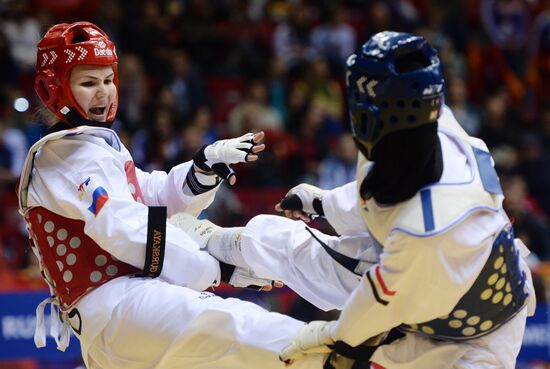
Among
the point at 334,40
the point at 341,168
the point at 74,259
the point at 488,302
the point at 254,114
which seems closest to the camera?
the point at 488,302

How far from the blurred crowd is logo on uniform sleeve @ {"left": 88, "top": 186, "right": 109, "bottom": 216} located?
4890 mm

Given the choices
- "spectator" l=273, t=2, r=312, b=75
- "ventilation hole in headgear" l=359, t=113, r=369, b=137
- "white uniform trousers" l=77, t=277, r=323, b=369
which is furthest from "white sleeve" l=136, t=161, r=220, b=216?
"spectator" l=273, t=2, r=312, b=75

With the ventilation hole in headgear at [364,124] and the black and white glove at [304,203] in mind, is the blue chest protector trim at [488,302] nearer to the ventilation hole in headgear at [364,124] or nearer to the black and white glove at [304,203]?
the ventilation hole in headgear at [364,124]

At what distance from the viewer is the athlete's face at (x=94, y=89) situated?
18.1 ft

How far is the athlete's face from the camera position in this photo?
551 cm

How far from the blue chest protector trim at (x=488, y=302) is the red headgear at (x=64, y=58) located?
220cm

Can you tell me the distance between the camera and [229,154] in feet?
18.4

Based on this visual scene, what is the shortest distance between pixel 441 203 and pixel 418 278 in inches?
13.5

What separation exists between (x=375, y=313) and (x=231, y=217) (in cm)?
604

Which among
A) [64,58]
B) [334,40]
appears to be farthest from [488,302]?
[334,40]

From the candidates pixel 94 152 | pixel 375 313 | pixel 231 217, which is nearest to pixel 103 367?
pixel 94 152

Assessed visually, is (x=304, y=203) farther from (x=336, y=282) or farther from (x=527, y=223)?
(x=527, y=223)

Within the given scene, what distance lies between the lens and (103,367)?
5418mm

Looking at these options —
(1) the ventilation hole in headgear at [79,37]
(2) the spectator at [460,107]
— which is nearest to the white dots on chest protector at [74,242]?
(1) the ventilation hole in headgear at [79,37]
